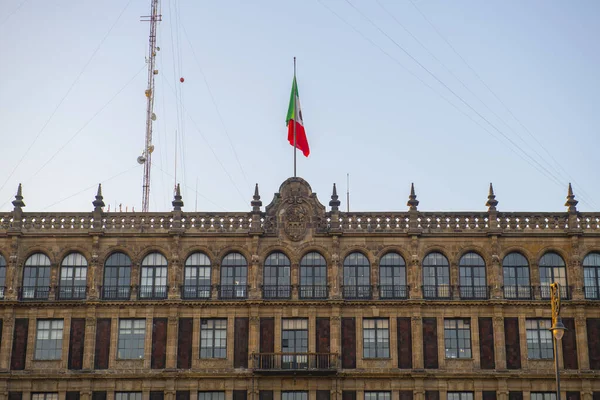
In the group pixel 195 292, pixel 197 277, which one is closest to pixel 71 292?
pixel 195 292

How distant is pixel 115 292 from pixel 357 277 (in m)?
16.1

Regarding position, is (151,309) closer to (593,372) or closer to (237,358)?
(237,358)

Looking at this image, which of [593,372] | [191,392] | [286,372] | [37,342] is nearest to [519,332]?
[593,372]

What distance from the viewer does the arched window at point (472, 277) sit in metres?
58.2

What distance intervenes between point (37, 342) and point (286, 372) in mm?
16506

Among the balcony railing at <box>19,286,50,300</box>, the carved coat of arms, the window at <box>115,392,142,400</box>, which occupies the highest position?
the carved coat of arms

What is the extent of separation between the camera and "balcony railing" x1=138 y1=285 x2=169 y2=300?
5822 cm

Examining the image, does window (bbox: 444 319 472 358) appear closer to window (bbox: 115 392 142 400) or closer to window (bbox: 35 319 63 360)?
window (bbox: 115 392 142 400)

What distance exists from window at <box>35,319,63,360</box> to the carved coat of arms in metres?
16.2

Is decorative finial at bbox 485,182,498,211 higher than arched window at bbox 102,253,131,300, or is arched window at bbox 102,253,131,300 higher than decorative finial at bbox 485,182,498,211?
decorative finial at bbox 485,182,498,211

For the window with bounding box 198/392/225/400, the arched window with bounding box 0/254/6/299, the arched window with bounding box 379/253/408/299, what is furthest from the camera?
the arched window with bounding box 0/254/6/299

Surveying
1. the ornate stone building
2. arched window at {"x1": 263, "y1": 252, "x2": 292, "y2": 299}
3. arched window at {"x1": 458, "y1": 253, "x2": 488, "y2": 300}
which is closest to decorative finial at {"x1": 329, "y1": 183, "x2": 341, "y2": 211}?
the ornate stone building

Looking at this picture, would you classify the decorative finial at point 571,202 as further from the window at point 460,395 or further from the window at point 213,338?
the window at point 213,338

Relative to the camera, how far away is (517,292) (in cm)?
5831
